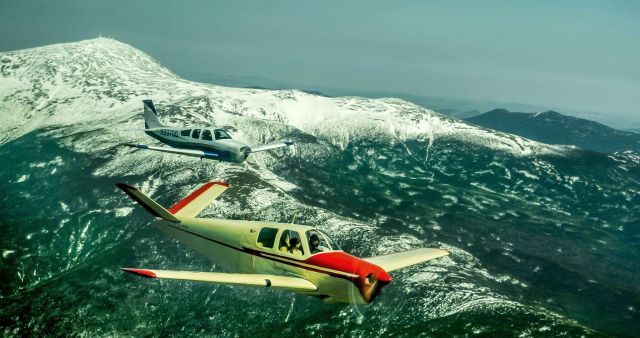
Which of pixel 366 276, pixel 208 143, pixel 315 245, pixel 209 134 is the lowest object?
pixel 366 276

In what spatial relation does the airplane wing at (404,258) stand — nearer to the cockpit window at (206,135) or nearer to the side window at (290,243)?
the side window at (290,243)

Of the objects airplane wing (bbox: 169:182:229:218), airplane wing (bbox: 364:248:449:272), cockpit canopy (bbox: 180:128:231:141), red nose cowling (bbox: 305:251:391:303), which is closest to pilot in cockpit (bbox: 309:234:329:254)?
red nose cowling (bbox: 305:251:391:303)

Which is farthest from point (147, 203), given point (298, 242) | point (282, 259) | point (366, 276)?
point (366, 276)

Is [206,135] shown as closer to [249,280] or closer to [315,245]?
[315,245]

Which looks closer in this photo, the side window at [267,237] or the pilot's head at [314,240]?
the pilot's head at [314,240]

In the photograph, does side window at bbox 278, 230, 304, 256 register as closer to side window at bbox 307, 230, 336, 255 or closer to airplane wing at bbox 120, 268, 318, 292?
side window at bbox 307, 230, 336, 255

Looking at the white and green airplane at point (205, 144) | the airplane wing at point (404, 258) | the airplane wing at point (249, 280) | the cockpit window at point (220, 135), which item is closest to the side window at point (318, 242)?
the airplane wing at point (249, 280)

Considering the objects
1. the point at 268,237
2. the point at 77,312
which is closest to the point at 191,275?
the point at 268,237

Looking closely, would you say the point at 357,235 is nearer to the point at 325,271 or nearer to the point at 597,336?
the point at 597,336
